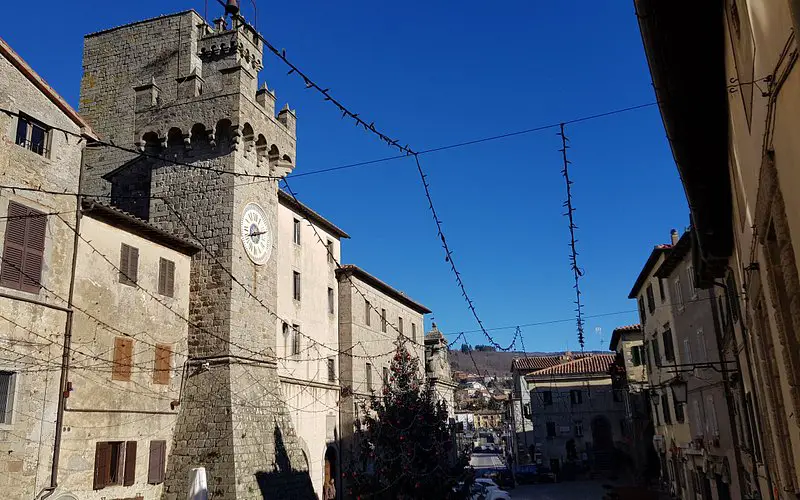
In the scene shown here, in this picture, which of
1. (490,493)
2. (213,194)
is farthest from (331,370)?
(213,194)

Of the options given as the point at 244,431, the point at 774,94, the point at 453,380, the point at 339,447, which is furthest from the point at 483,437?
the point at 774,94

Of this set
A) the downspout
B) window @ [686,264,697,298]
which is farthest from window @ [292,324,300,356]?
window @ [686,264,697,298]

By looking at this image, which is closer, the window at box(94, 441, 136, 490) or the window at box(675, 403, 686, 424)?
the window at box(94, 441, 136, 490)

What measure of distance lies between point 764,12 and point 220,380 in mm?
17401

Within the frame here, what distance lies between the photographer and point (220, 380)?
19.0 meters

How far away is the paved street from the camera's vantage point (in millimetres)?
37156

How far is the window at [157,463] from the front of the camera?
17.6 metres

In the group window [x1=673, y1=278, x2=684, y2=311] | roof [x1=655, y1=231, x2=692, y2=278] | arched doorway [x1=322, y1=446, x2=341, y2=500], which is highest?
roof [x1=655, y1=231, x2=692, y2=278]

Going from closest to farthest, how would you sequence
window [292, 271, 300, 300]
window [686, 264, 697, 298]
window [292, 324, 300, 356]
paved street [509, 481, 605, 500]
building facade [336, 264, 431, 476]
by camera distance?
window [686, 264, 697, 298] → window [292, 324, 300, 356] → window [292, 271, 300, 300] → building facade [336, 264, 431, 476] → paved street [509, 481, 605, 500]

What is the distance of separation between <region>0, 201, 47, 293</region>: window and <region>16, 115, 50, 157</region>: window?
1541 mm

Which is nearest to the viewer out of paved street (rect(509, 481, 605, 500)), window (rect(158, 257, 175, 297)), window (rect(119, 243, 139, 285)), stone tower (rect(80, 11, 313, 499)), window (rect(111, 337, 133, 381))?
window (rect(111, 337, 133, 381))

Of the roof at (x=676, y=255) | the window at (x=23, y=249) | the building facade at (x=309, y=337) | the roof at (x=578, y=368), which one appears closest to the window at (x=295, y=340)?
the building facade at (x=309, y=337)

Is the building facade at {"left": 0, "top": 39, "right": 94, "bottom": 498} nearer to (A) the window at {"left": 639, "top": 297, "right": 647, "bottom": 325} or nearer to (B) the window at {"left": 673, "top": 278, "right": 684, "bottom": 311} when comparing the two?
(B) the window at {"left": 673, "top": 278, "right": 684, "bottom": 311}

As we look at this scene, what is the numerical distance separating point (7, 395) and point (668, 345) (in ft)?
84.8
